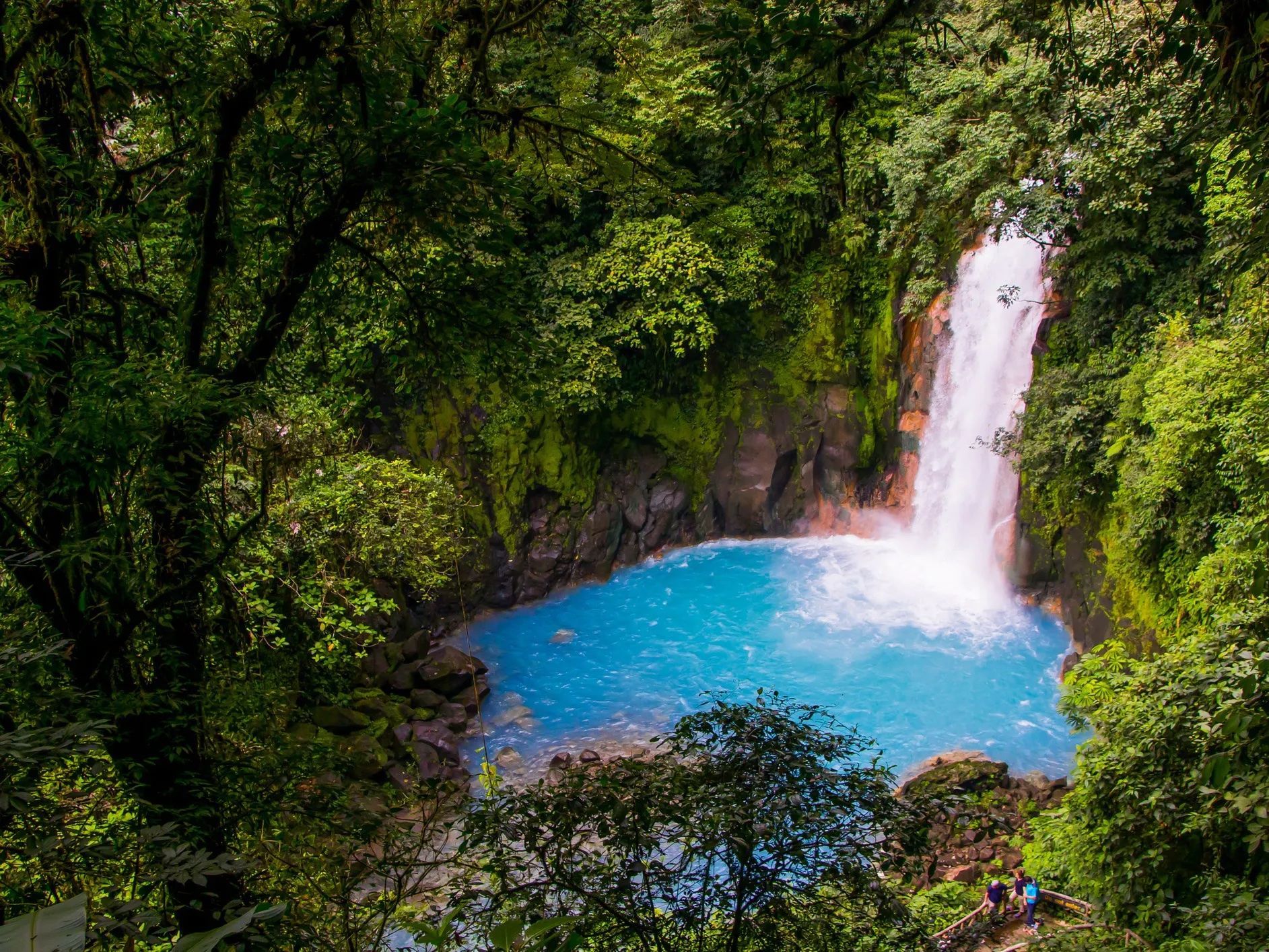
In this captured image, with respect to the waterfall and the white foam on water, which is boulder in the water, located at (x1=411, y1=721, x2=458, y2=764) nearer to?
the white foam on water

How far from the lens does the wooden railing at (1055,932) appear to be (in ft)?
16.5

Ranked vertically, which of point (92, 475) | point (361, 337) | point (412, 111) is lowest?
point (92, 475)

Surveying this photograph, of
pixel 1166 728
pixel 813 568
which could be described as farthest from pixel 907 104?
pixel 1166 728

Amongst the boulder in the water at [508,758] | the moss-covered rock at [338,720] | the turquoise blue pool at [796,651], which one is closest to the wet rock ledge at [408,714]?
the moss-covered rock at [338,720]

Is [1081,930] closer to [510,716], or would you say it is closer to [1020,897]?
[1020,897]

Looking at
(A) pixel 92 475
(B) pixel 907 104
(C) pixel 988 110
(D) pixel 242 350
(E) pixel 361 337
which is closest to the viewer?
(A) pixel 92 475

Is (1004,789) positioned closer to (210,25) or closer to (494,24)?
Answer: (494,24)

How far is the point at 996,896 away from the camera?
7.14 metres

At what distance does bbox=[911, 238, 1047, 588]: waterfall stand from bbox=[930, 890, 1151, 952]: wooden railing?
7346 millimetres

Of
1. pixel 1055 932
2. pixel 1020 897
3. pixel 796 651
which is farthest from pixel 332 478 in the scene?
pixel 796 651

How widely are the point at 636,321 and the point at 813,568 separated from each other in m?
5.88

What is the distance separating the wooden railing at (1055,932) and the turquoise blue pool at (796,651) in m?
2.97

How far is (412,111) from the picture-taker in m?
2.81

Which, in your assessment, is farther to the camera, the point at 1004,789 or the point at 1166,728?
the point at 1004,789
